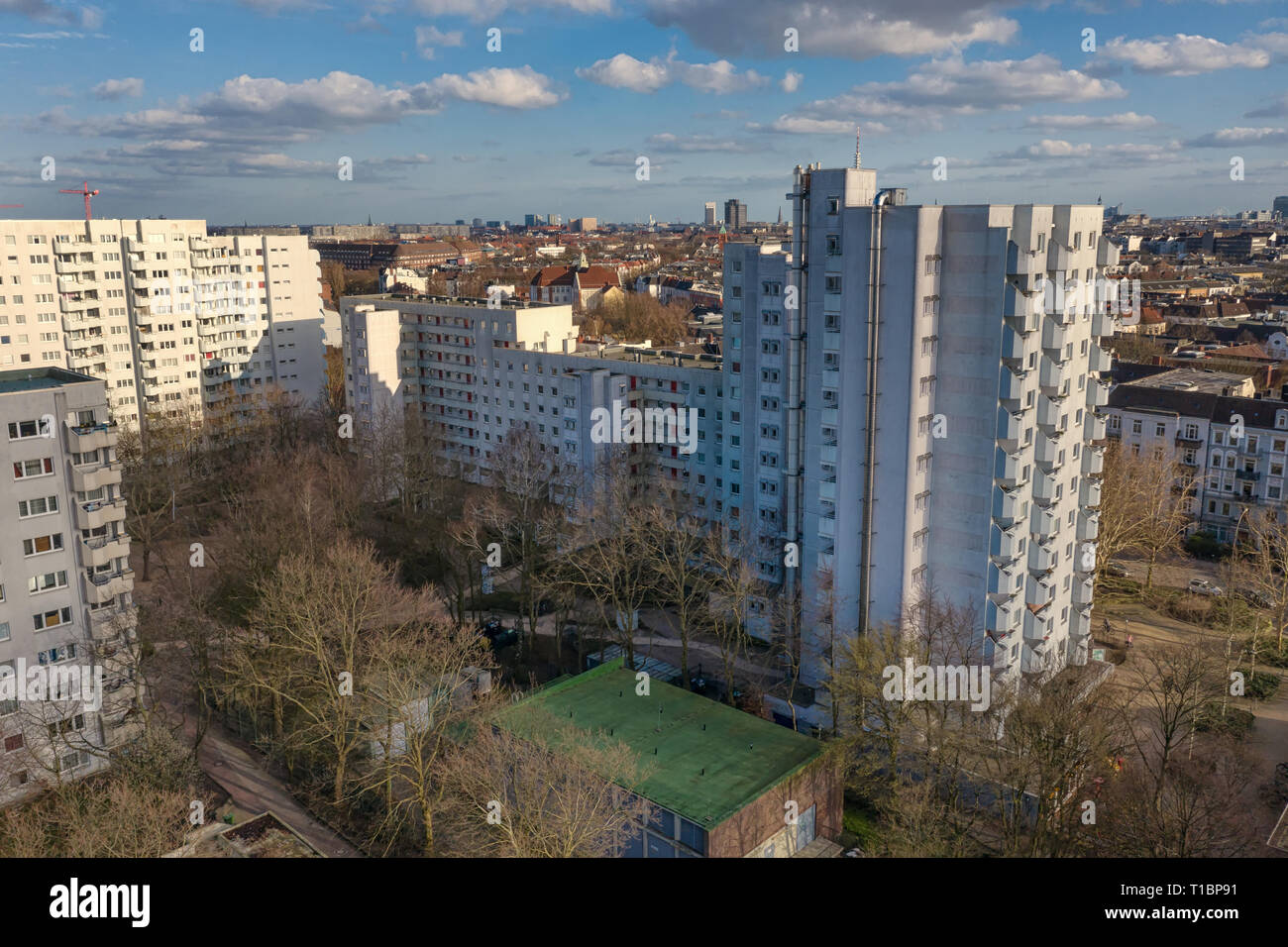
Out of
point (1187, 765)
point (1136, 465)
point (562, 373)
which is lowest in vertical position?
point (1187, 765)

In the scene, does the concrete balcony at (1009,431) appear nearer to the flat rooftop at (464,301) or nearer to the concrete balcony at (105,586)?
the concrete balcony at (105,586)

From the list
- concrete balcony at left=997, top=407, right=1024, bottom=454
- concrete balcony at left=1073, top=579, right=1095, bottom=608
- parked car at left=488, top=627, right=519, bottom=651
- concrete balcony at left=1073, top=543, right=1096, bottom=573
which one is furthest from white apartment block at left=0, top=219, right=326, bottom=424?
concrete balcony at left=1073, top=579, right=1095, bottom=608

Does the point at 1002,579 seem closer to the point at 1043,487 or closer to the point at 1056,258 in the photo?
the point at 1043,487

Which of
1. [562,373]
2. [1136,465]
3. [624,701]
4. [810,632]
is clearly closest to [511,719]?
[624,701]

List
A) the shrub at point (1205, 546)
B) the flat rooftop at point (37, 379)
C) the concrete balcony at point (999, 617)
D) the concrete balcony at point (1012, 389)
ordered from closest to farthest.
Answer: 1. the concrete balcony at point (1012, 389)
2. the flat rooftop at point (37, 379)
3. the concrete balcony at point (999, 617)
4. the shrub at point (1205, 546)

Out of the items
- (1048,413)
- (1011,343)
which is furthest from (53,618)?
(1048,413)

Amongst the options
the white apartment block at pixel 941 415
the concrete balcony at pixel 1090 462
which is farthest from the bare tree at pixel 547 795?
the concrete balcony at pixel 1090 462
